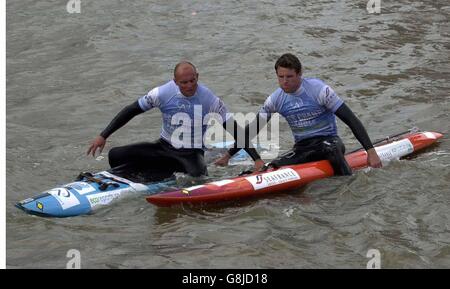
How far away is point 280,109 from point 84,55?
8333 millimetres

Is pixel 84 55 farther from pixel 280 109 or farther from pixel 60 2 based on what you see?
pixel 280 109

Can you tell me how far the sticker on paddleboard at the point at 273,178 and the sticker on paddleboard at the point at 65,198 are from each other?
1.87 metres

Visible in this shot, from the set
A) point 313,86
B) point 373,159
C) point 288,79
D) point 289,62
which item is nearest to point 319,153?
point 373,159

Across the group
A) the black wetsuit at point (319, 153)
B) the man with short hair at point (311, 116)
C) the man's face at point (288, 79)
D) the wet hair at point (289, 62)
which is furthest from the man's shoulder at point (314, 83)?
the black wetsuit at point (319, 153)

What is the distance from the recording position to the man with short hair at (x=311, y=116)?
311 inches

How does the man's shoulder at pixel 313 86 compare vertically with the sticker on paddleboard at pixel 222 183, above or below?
above

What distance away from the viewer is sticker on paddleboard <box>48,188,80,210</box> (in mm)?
7324

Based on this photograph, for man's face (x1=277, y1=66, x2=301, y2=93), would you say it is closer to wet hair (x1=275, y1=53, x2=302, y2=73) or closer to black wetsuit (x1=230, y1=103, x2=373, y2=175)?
wet hair (x1=275, y1=53, x2=302, y2=73)

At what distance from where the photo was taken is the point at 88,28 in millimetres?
17500

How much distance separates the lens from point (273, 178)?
313 inches

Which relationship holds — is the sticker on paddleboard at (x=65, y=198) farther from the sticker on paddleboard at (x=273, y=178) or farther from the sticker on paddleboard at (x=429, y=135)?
the sticker on paddleboard at (x=429, y=135)

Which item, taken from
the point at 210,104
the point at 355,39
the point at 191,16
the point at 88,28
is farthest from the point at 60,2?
the point at 210,104

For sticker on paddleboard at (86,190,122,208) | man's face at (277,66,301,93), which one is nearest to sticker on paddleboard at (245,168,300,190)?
man's face at (277,66,301,93)

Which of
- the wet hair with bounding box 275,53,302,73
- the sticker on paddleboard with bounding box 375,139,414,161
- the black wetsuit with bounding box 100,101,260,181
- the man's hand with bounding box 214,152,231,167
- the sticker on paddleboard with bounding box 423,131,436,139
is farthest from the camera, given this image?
the sticker on paddleboard with bounding box 423,131,436,139
